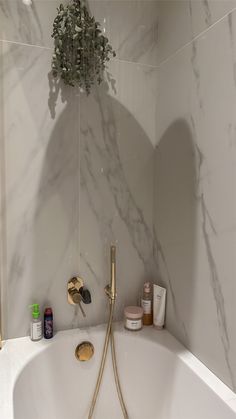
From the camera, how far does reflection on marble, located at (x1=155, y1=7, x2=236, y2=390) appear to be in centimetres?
110

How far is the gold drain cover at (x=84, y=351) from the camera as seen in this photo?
143cm

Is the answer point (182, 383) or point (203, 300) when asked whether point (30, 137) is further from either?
point (182, 383)

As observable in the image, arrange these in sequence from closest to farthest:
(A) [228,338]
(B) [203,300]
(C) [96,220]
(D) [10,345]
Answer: (A) [228,338], (B) [203,300], (D) [10,345], (C) [96,220]

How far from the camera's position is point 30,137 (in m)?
1.36

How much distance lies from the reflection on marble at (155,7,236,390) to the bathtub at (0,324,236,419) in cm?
8

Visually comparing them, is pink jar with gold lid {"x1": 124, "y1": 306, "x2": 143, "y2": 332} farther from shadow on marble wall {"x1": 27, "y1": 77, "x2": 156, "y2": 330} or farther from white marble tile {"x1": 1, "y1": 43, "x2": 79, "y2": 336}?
white marble tile {"x1": 1, "y1": 43, "x2": 79, "y2": 336}

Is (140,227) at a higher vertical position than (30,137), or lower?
lower

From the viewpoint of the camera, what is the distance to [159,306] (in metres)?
1.52

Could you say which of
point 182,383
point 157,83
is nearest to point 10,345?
point 182,383

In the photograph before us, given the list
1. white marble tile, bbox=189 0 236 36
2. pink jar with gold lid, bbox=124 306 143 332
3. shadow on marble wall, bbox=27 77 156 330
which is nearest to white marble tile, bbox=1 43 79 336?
shadow on marble wall, bbox=27 77 156 330

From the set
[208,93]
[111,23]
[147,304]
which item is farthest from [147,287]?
[111,23]

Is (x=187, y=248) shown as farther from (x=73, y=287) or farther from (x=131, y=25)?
(x=131, y=25)

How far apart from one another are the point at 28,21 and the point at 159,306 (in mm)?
1327

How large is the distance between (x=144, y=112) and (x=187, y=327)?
3.21 ft
